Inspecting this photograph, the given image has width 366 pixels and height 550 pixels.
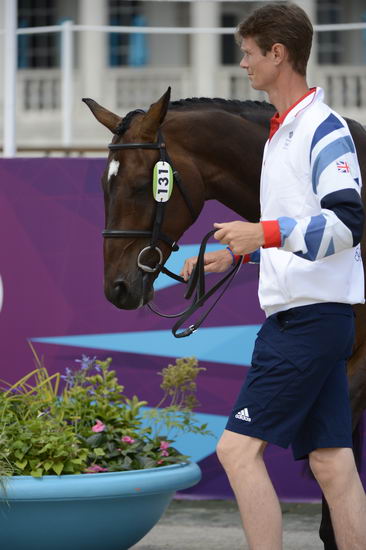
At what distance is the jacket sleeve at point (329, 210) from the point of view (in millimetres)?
2922

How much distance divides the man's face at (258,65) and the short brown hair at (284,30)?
→ 17mm

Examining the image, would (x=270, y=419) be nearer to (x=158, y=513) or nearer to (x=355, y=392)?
(x=355, y=392)

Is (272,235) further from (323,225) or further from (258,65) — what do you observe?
(258,65)

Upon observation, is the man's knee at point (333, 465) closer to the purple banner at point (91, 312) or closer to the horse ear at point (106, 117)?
the horse ear at point (106, 117)

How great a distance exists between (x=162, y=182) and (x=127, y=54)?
18454 millimetres

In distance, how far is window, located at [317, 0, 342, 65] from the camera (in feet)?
71.5

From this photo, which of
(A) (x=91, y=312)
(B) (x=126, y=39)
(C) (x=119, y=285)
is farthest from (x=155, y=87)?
(C) (x=119, y=285)

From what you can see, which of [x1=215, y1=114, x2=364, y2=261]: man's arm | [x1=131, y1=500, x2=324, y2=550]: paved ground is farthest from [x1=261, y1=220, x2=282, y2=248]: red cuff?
[x1=131, y1=500, x2=324, y2=550]: paved ground

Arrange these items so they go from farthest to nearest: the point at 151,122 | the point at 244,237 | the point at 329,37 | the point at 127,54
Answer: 1. the point at 329,37
2. the point at 127,54
3. the point at 151,122
4. the point at 244,237

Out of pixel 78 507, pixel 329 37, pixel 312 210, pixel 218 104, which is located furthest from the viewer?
pixel 329 37

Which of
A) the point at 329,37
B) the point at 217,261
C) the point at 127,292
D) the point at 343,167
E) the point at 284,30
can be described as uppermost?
the point at 329,37

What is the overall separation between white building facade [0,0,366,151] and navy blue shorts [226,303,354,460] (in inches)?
559

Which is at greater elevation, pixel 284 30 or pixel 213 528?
pixel 284 30

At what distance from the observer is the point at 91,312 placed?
5734 millimetres
